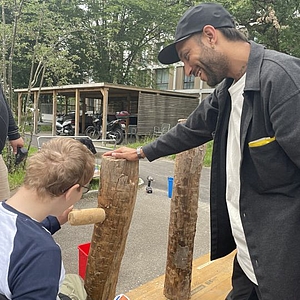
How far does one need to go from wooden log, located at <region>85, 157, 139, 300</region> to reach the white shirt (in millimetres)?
517

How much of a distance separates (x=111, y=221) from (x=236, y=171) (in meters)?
0.71

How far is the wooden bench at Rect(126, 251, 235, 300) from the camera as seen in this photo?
2453mm

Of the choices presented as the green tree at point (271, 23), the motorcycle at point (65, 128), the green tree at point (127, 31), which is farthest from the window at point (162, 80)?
the green tree at point (271, 23)

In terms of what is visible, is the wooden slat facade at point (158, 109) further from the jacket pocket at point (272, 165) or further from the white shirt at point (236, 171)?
the jacket pocket at point (272, 165)

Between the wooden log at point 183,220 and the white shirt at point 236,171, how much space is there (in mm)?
722

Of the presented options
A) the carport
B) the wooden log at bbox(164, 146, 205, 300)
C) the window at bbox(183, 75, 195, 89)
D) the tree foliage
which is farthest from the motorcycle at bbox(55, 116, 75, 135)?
the wooden log at bbox(164, 146, 205, 300)

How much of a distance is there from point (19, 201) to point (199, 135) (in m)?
1.04

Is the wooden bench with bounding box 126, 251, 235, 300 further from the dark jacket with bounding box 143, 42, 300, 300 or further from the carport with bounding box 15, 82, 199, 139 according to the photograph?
the carport with bounding box 15, 82, 199, 139

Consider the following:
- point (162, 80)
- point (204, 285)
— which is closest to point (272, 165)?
point (204, 285)

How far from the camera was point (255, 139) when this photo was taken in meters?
1.35

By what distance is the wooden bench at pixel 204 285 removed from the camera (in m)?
2.45

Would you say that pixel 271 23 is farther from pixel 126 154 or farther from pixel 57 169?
pixel 57 169

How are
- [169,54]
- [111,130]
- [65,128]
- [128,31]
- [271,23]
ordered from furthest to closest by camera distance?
[128,31] → [65,128] → [111,130] → [271,23] → [169,54]

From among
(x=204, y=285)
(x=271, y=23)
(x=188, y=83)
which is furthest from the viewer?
(x=188, y=83)
